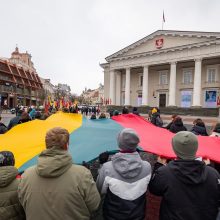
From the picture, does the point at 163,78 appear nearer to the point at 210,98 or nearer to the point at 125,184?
the point at 210,98

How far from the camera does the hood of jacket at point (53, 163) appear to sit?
2.08 meters

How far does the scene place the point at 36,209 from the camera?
215 cm

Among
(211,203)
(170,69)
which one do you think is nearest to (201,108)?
(170,69)

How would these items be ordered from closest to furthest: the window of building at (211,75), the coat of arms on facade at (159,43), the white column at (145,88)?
the window of building at (211,75), the coat of arms on facade at (159,43), the white column at (145,88)

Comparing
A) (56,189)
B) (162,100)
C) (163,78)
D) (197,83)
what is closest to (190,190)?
(56,189)

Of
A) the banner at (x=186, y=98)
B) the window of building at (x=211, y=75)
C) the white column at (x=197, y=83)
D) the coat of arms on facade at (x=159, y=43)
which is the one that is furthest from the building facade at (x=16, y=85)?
the window of building at (x=211, y=75)

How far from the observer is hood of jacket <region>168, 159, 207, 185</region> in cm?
224

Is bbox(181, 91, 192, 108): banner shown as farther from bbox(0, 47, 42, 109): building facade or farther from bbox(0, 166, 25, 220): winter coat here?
bbox(0, 166, 25, 220): winter coat

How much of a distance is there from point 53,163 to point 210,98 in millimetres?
40968

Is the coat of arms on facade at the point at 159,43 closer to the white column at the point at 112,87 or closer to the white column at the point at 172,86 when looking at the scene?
the white column at the point at 172,86

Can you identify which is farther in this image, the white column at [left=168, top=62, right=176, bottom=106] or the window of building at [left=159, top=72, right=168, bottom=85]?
the window of building at [left=159, top=72, right=168, bottom=85]

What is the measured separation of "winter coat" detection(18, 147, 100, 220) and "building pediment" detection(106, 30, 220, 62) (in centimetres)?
3895

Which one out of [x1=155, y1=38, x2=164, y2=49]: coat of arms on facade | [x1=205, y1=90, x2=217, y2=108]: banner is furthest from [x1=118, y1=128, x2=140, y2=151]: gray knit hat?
[x1=155, y1=38, x2=164, y2=49]: coat of arms on facade

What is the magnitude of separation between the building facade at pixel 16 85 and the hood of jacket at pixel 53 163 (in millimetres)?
53684
